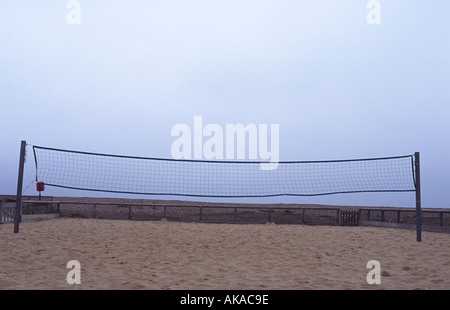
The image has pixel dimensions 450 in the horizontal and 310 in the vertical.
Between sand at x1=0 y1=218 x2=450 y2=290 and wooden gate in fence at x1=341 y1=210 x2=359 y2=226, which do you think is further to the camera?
wooden gate in fence at x1=341 y1=210 x2=359 y2=226

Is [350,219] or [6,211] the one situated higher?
[6,211]

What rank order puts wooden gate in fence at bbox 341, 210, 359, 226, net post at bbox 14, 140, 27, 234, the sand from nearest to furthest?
the sand → net post at bbox 14, 140, 27, 234 → wooden gate in fence at bbox 341, 210, 359, 226

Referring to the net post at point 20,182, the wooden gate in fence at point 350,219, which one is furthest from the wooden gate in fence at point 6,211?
the wooden gate in fence at point 350,219

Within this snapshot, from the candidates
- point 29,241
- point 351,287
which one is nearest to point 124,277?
point 351,287

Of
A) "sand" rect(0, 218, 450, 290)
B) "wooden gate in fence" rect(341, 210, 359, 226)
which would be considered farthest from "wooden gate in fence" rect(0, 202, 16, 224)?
"wooden gate in fence" rect(341, 210, 359, 226)

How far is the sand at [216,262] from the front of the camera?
3.90 m

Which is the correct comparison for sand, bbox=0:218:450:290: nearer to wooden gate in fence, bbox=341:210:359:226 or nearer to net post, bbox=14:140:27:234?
net post, bbox=14:140:27:234

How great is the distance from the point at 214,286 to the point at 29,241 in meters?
4.57

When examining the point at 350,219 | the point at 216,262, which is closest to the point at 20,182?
the point at 216,262

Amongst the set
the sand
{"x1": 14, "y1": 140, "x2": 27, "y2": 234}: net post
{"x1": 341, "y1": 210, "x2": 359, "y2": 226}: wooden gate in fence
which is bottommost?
{"x1": 341, "y1": 210, "x2": 359, "y2": 226}: wooden gate in fence

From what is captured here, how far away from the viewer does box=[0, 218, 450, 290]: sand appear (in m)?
3.90

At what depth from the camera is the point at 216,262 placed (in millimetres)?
5070

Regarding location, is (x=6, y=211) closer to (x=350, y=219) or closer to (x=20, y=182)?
(x=20, y=182)

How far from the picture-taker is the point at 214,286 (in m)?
3.76
